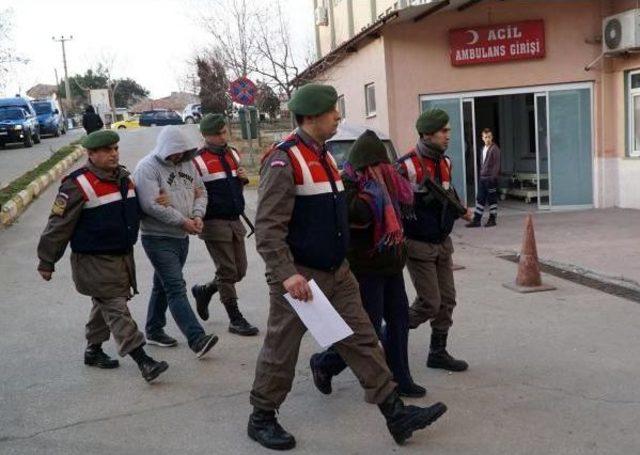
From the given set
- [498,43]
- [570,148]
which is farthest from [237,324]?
[570,148]

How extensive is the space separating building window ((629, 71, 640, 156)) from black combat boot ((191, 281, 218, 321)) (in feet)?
31.8

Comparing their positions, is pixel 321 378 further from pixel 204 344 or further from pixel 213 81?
pixel 213 81

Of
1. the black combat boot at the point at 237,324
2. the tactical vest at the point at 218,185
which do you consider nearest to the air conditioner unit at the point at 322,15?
the tactical vest at the point at 218,185

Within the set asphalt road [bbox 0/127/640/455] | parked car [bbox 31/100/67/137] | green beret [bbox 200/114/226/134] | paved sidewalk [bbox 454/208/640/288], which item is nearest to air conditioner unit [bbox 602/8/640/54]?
paved sidewalk [bbox 454/208/640/288]

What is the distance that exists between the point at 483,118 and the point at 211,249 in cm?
1209

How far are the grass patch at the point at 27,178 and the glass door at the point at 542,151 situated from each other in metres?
9.98

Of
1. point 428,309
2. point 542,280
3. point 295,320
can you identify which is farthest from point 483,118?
point 295,320

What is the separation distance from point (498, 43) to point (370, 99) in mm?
3248

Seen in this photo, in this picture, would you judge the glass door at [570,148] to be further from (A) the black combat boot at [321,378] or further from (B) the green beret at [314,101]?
(B) the green beret at [314,101]

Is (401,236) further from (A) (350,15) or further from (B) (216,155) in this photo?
(A) (350,15)

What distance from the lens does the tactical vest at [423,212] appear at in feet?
15.4

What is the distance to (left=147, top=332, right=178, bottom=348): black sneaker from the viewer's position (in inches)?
230

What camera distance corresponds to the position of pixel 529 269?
7484mm

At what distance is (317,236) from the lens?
3756 millimetres
